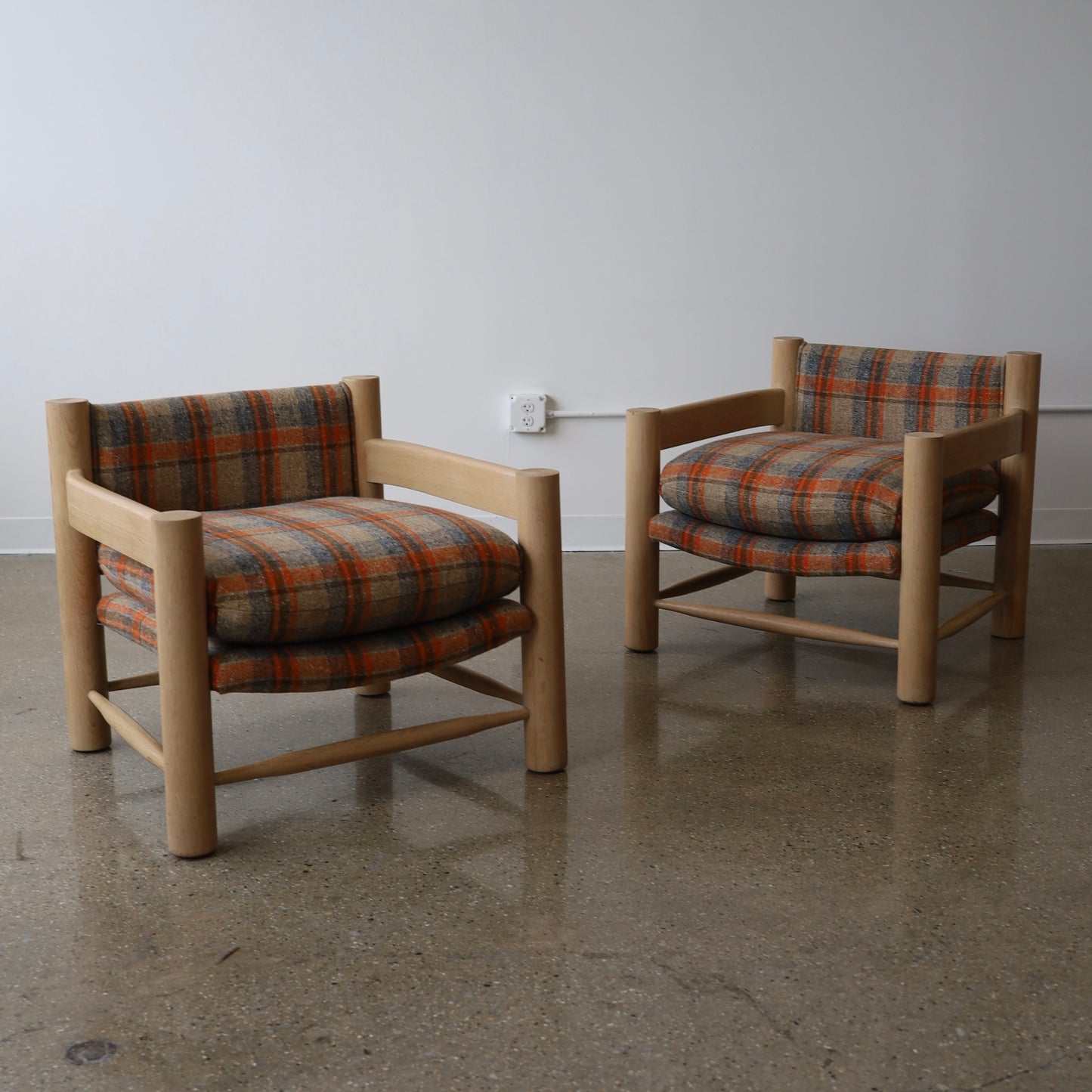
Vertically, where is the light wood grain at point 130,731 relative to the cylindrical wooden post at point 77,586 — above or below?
below

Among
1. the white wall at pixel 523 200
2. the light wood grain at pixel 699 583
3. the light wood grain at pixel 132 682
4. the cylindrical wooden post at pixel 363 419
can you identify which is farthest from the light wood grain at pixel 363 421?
the white wall at pixel 523 200

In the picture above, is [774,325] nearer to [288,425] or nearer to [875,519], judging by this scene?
[875,519]

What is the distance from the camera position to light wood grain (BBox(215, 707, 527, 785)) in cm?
190

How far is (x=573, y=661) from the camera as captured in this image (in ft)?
9.18

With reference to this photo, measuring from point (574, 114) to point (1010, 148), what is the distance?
1.22 metres

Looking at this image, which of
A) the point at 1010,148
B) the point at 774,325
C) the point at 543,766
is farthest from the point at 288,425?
the point at 1010,148

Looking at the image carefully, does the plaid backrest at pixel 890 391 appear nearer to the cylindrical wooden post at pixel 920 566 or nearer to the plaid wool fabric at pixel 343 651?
the cylindrical wooden post at pixel 920 566

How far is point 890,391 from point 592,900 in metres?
1.59

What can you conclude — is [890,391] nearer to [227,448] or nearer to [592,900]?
[227,448]

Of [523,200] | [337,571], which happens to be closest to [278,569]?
[337,571]

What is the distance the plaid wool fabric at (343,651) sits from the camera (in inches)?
72.6

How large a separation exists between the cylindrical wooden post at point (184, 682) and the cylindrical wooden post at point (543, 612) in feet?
1.76

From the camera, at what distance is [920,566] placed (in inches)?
95.0

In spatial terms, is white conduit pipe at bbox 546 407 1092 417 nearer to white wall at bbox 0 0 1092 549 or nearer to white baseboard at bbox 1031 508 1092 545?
white wall at bbox 0 0 1092 549
